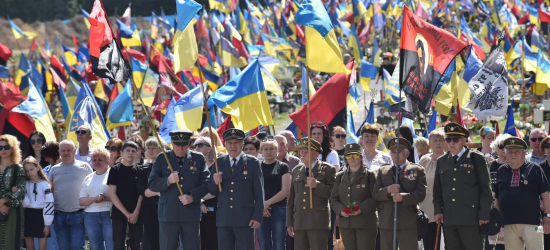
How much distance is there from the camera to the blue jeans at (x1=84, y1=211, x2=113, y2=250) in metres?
9.34

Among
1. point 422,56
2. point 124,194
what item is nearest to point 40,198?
point 124,194

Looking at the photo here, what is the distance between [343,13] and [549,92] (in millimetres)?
20613

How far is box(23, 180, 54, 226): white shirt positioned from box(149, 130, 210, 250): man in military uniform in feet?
5.26

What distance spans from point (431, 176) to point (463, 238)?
1.12 meters

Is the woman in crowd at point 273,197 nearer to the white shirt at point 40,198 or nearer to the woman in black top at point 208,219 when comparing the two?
the woman in black top at point 208,219

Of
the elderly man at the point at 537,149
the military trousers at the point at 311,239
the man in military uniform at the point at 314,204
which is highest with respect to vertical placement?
the elderly man at the point at 537,149

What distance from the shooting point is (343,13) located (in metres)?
39.9

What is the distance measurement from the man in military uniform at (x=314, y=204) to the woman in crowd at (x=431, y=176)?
112 cm

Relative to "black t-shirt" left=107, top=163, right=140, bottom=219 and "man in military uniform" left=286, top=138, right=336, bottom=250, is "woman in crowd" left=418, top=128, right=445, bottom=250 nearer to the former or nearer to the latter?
"man in military uniform" left=286, top=138, right=336, bottom=250

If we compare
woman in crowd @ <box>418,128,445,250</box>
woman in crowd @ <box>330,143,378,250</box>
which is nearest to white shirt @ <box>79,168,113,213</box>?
woman in crowd @ <box>330,143,378,250</box>

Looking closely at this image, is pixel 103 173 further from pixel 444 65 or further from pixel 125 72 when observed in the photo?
pixel 444 65

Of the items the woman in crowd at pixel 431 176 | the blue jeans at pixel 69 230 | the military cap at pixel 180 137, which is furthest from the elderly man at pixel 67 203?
the woman in crowd at pixel 431 176

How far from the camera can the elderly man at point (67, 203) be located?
31.4 feet

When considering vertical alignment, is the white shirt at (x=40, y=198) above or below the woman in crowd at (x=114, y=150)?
below
